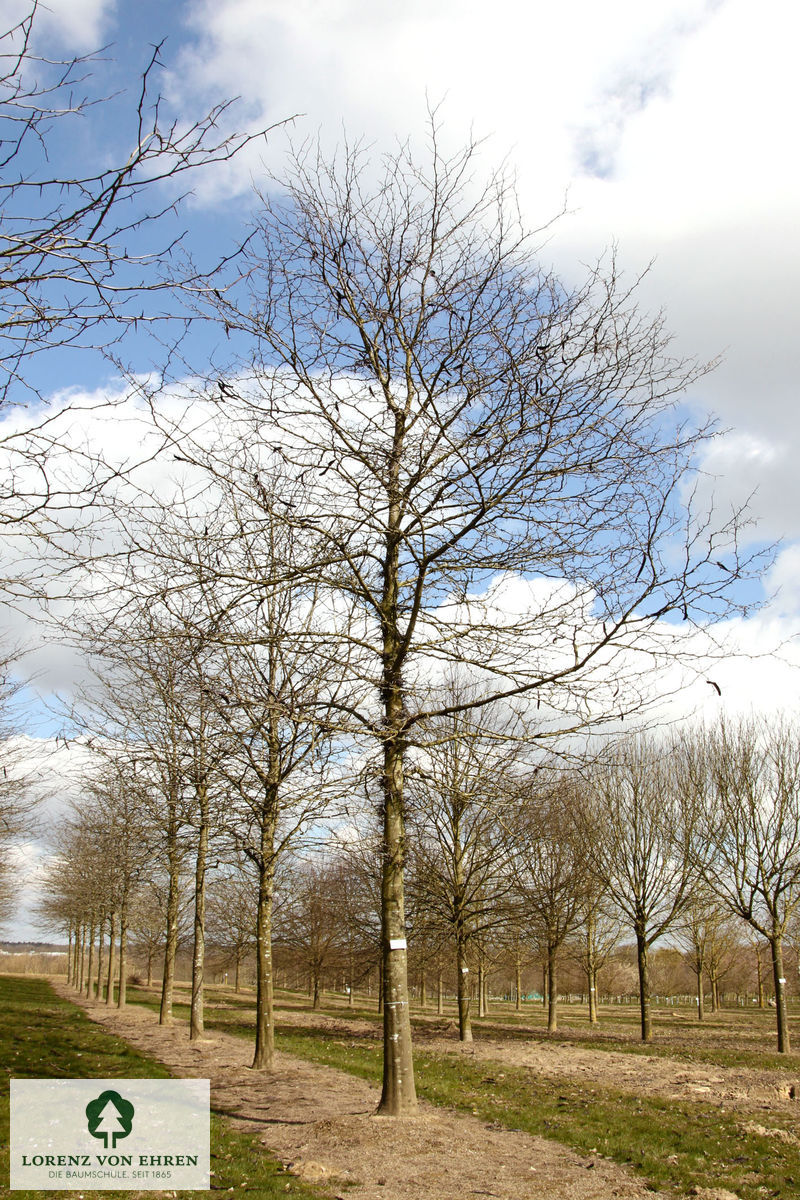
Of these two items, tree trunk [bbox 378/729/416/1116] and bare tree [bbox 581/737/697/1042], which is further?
bare tree [bbox 581/737/697/1042]

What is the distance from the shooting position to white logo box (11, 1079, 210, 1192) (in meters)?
5.72

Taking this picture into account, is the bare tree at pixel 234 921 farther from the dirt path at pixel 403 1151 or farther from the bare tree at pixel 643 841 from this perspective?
the dirt path at pixel 403 1151

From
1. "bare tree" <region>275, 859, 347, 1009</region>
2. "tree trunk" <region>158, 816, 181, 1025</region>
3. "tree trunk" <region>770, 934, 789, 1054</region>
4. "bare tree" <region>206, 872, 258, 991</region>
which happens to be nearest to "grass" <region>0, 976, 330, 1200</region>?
"tree trunk" <region>158, 816, 181, 1025</region>

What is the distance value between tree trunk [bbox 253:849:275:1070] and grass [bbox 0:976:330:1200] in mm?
1336

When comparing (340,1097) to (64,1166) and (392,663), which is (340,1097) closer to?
(64,1166)

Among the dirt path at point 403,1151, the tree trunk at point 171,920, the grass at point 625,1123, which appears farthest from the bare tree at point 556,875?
the dirt path at point 403,1151

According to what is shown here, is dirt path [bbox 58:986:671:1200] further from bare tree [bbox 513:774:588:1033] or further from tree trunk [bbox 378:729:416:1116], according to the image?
bare tree [bbox 513:774:588:1033]

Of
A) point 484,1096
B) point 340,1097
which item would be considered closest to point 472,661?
point 340,1097

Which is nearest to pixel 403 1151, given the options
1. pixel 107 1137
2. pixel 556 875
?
pixel 107 1137

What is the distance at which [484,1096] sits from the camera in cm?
1017

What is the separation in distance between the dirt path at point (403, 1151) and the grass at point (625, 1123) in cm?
42

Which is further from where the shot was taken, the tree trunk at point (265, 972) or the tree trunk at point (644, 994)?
the tree trunk at point (644, 994)

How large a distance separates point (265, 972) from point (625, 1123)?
5242 millimetres

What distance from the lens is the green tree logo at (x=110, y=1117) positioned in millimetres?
6766
